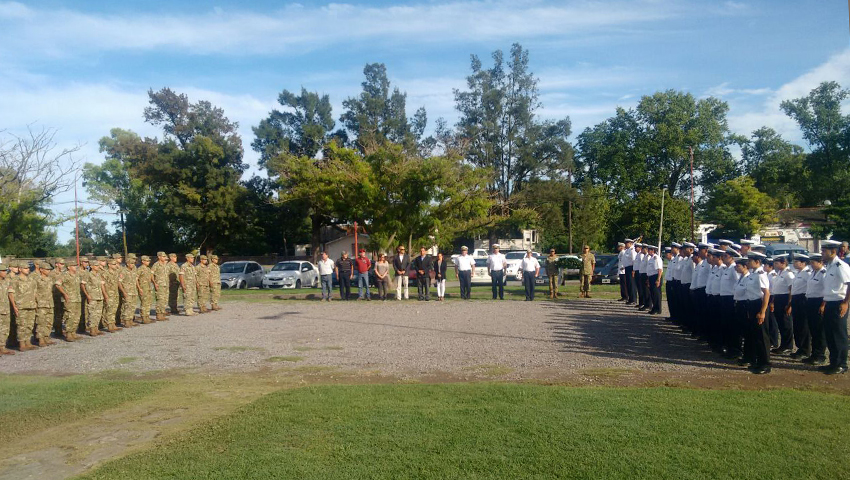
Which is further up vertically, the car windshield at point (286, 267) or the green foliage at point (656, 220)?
the green foliage at point (656, 220)

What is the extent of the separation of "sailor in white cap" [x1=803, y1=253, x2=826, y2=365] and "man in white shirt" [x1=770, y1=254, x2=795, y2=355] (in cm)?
74

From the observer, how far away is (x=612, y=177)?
64562mm

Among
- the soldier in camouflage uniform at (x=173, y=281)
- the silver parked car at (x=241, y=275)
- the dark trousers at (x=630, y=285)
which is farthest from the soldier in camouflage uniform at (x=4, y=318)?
the silver parked car at (x=241, y=275)

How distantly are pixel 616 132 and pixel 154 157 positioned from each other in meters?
44.7

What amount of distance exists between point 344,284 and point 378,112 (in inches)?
1360

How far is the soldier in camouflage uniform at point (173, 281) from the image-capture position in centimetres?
1761

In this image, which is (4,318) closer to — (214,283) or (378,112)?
(214,283)

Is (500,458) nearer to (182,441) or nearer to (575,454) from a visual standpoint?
(575,454)

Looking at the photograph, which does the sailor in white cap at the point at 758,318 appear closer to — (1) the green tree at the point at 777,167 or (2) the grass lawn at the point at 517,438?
(2) the grass lawn at the point at 517,438

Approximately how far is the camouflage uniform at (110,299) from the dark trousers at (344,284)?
7795 millimetres

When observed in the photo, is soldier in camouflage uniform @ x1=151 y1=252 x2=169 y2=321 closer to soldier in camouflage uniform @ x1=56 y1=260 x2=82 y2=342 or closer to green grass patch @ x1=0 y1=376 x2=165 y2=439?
soldier in camouflage uniform @ x1=56 y1=260 x2=82 y2=342

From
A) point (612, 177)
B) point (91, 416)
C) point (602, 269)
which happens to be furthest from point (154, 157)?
point (91, 416)

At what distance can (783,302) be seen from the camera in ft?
33.8

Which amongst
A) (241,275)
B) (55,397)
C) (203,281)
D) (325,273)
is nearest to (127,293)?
(203,281)
